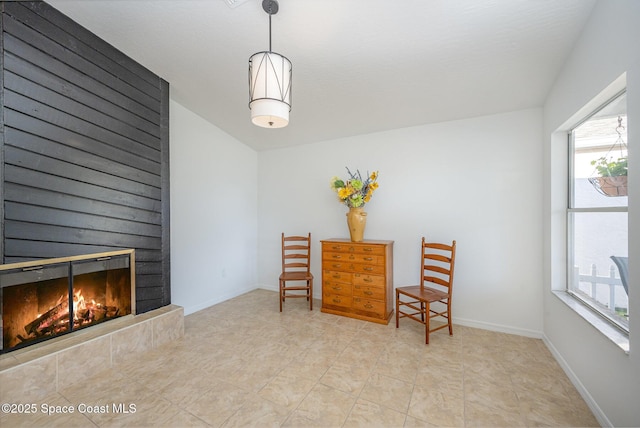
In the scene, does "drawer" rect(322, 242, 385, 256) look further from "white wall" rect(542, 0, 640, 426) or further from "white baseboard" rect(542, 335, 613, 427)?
"white baseboard" rect(542, 335, 613, 427)

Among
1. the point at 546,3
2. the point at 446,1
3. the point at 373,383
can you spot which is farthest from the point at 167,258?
the point at 546,3

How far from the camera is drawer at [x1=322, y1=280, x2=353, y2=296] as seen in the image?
330 centimetres

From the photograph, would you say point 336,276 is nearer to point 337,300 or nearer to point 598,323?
point 337,300

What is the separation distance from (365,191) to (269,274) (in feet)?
7.60

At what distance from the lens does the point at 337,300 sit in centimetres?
338

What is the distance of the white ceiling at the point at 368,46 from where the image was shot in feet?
5.99

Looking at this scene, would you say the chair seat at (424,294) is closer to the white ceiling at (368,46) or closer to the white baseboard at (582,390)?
the white baseboard at (582,390)

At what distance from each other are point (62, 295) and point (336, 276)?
104 inches

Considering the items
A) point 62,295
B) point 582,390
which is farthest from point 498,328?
point 62,295

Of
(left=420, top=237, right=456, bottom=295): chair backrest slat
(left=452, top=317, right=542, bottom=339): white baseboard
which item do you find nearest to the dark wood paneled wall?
(left=420, top=237, right=456, bottom=295): chair backrest slat

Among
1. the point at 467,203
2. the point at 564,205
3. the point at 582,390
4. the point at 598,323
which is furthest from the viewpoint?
the point at 467,203

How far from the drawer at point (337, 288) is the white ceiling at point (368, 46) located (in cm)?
221

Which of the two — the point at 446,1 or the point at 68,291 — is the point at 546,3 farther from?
the point at 68,291

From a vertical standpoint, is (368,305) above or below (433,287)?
below
